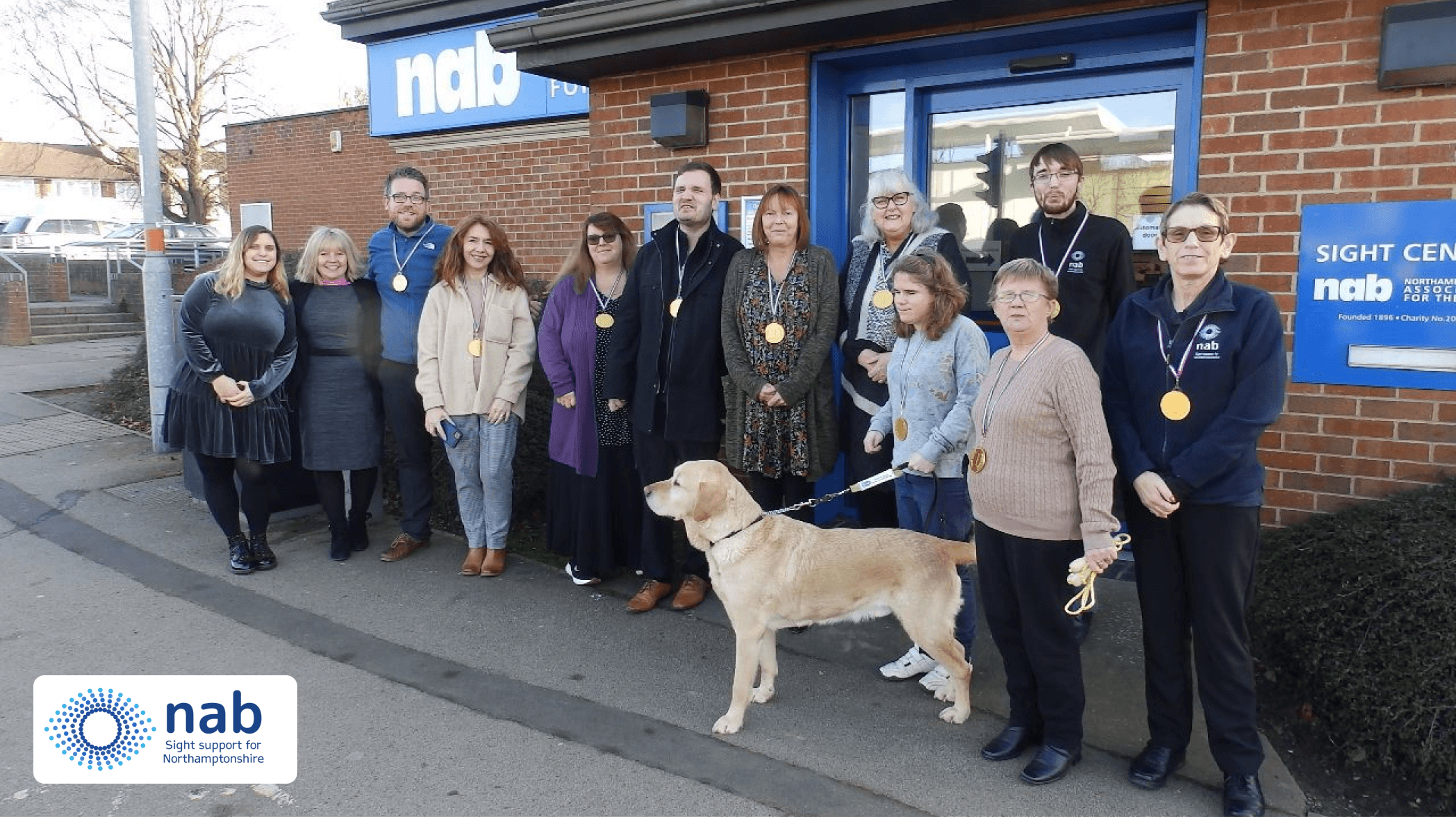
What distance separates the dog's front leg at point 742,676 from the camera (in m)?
3.65

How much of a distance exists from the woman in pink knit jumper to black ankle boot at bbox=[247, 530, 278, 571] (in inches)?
167

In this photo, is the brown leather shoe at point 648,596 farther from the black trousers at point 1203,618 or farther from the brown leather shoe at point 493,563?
the black trousers at point 1203,618

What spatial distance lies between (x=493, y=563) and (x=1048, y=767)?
10.9ft

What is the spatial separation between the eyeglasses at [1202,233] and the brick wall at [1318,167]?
5.30ft

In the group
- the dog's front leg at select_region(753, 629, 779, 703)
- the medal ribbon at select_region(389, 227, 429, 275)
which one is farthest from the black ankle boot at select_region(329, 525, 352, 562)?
the dog's front leg at select_region(753, 629, 779, 703)

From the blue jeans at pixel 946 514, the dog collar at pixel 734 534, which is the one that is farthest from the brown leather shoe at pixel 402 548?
the blue jeans at pixel 946 514

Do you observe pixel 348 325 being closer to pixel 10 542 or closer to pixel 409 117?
pixel 10 542

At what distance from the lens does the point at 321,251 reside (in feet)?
18.1

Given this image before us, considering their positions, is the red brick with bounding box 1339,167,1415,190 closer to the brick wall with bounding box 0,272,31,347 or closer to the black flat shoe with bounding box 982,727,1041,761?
the black flat shoe with bounding box 982,727,1041,761

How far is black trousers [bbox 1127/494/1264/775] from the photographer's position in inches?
119

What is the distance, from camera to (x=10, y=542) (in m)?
5.97

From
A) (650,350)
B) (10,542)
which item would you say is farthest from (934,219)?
(10,542)

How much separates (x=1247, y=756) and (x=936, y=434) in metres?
1.47

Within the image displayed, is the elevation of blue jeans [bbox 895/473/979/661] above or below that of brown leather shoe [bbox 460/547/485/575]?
above
